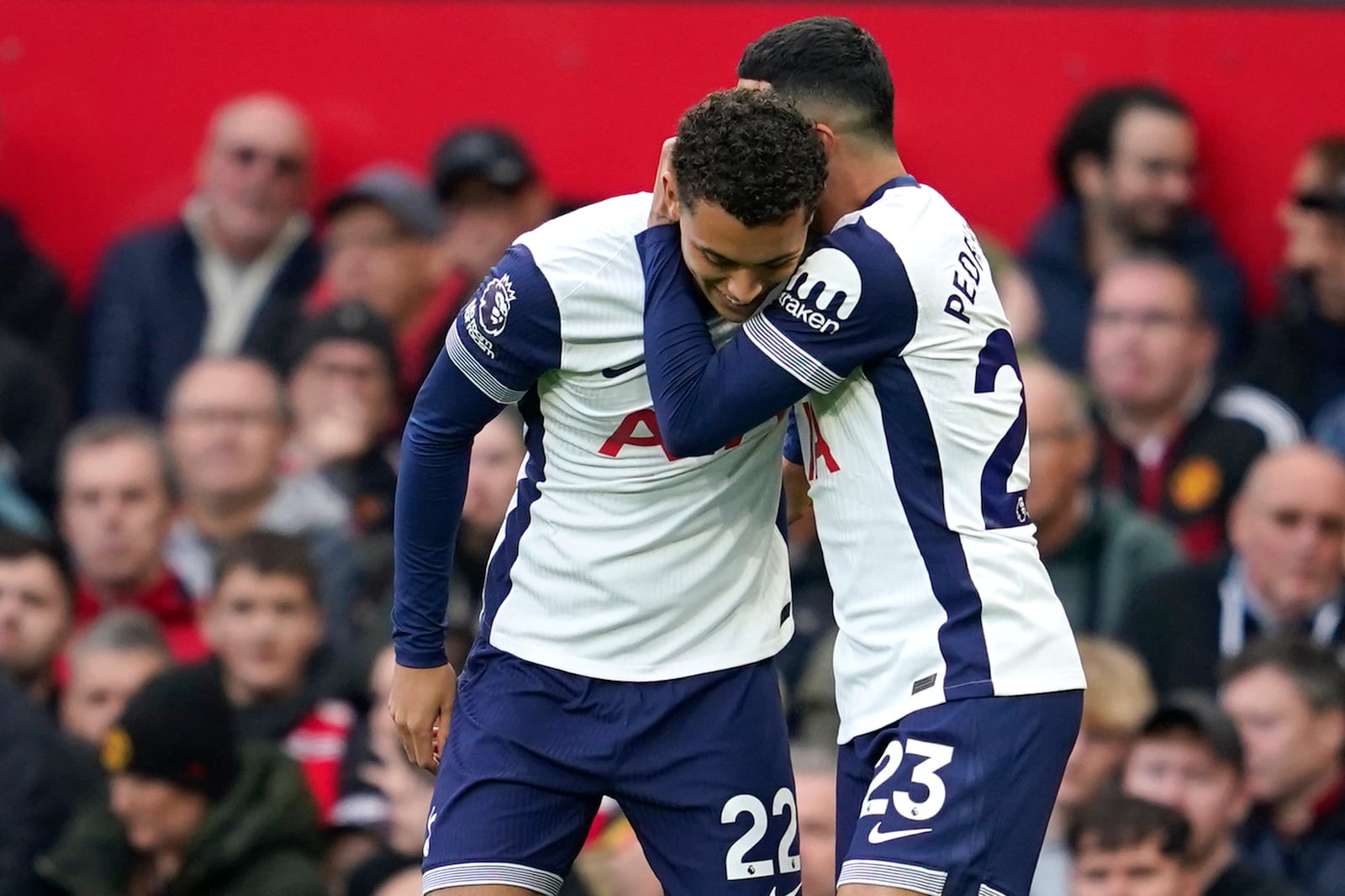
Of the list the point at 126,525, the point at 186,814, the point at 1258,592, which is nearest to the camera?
the point at 186,814

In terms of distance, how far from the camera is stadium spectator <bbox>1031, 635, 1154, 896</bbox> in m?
5.85

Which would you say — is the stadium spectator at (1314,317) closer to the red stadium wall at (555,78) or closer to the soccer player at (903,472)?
the red stadium wall at (555,78)

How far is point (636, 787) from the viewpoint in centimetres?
407

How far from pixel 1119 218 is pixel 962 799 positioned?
438 centimetres

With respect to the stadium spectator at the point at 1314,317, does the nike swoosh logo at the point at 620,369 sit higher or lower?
higher

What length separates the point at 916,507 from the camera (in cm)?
378

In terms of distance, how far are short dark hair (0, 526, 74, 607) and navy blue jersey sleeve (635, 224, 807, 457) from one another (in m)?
3.39

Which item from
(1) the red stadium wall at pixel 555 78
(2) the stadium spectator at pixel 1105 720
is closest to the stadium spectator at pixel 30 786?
(2) the stadium spectator at pixel 1105 720

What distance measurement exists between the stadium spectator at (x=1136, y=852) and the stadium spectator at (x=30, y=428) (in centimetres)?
378

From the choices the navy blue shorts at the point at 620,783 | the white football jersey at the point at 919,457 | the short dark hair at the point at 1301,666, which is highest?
the white football jersey at the point at 919,457

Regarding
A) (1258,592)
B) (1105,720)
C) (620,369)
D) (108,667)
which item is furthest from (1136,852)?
(108,667)

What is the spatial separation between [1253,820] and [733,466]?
2.35m

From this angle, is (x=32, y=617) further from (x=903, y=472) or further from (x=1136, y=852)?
(x=903, y=472)

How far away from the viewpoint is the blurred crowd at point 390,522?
569 centimetres
